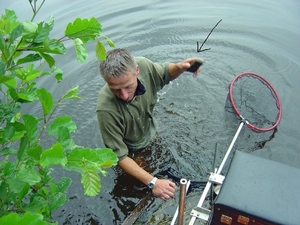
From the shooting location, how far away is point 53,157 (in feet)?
3.95

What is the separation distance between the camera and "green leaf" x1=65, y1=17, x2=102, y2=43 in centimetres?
135

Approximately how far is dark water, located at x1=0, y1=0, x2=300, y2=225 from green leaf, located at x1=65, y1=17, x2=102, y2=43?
2.78 metres

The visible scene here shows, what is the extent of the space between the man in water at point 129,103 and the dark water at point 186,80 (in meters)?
0.59

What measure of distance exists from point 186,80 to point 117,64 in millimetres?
3009

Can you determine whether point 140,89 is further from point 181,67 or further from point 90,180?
point 90,180

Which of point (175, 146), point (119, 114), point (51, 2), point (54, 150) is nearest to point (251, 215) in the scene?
point (54, 150)

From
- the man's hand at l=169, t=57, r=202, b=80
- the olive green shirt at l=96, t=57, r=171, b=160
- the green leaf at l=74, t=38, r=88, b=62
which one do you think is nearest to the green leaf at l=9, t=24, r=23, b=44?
the green leaf at l=74, t=38, r=88, b=62

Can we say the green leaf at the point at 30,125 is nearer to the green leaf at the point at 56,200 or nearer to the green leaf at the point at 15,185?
the green leaf at the point at 15,185

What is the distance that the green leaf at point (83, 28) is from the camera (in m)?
1.35

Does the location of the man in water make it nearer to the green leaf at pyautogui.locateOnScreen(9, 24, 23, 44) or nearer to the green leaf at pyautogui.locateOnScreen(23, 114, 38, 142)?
the green leaf at pyautogui.locateOnScreen(23, 114, 38, 142)

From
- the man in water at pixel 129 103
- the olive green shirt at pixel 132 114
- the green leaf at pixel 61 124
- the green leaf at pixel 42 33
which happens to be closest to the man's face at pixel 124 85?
the man in water at pixel 129 103

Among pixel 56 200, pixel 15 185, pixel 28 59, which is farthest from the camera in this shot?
pixel 56 200

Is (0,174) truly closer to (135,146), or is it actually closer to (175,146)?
(135,146)

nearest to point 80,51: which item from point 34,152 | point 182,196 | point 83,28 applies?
point 83,28
